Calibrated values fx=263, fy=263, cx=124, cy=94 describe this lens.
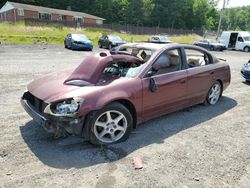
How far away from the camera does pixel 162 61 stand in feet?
16.4

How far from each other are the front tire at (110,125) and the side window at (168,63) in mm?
1102

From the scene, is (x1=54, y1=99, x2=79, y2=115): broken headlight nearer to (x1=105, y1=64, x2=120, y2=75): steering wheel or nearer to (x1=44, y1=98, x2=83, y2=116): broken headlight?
(x1=44, y1=98, x2=83, y2=116): broken headlight

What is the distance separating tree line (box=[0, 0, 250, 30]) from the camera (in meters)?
65.9

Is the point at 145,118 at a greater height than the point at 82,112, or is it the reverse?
the point at 82,112

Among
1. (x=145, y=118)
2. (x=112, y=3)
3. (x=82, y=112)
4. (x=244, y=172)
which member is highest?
(x=112, y=3)

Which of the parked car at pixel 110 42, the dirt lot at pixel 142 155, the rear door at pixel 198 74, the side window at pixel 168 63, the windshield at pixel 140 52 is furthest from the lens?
the parked car at pixel 110 42

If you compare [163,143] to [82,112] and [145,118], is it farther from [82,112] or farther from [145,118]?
[82,112]

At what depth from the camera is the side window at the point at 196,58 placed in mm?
5727

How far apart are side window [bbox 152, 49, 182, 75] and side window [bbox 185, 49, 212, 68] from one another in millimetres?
374

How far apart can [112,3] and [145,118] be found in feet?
225

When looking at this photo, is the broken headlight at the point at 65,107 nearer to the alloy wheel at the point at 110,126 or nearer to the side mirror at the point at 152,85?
the alloy wheel at the point at 110,126

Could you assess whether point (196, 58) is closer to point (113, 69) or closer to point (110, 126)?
point (113, 69)

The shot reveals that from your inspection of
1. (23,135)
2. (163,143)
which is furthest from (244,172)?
(23,135)

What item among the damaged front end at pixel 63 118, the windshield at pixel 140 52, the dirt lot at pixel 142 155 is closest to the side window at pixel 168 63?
the windshield at pixel 140 52
